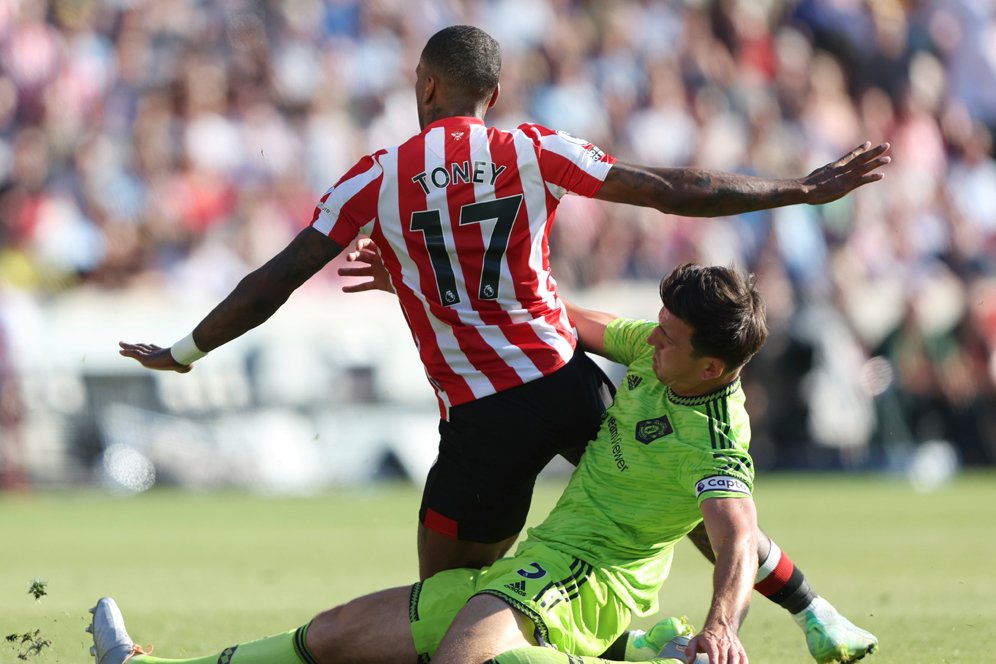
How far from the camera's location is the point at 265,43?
61.8 feet

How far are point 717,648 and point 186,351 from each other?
7.93 feet

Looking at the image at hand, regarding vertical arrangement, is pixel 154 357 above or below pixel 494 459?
above

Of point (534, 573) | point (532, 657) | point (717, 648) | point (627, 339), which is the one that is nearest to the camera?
point (717, 648)

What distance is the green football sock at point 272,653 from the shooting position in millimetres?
5246

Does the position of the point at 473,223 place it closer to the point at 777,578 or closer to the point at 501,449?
the point at 501,449

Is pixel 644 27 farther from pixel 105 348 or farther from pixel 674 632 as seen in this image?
pixel 674 632

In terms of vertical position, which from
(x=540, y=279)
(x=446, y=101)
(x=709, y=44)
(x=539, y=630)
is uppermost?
(x=709, y=44)

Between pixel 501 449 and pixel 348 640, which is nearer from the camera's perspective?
pixel 348 640

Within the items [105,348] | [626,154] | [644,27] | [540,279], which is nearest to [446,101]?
[540,279]

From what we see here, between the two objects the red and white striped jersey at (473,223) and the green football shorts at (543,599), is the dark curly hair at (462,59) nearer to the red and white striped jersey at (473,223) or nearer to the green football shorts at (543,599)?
the red and white striped jersey at (473,223)

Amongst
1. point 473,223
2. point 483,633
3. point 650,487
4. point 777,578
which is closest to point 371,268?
point 473,223

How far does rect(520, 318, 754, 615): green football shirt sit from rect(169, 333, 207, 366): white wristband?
1.49m

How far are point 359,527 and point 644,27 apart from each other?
10.2 m

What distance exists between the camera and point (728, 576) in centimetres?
479
